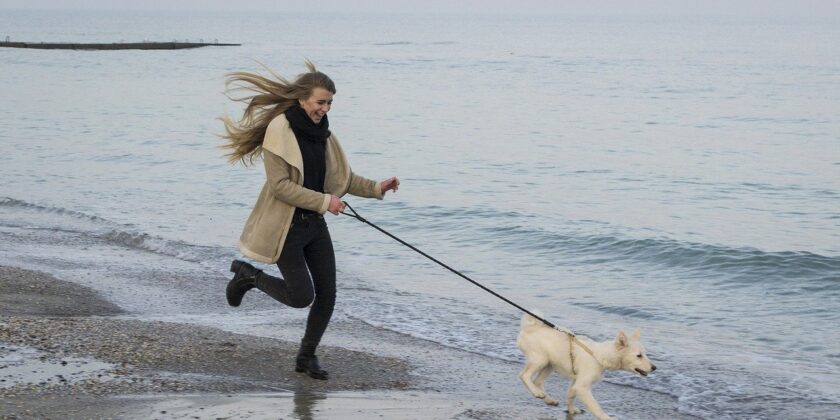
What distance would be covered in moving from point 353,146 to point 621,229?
1334 cm

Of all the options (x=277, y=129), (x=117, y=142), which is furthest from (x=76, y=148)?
(x=277, y=129)

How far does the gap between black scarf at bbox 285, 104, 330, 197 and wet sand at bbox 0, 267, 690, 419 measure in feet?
3.77

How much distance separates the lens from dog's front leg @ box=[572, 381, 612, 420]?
6.18 metres

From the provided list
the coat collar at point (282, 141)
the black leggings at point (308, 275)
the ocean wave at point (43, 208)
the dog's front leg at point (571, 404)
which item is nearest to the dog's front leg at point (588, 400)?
the dog's front leg at point (571, 404)

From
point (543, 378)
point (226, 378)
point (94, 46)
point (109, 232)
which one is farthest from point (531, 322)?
point (94, 46)

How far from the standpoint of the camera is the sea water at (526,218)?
971 centimetres

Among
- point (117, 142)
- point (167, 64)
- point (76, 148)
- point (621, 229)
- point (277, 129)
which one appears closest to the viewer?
point (277, 129)

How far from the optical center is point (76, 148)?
26234mm

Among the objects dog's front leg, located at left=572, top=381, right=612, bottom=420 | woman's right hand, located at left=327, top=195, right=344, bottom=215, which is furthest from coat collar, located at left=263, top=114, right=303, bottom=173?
dog's front leg, located at left=572, top=381, right=612, bottom=420

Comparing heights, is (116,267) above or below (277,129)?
below

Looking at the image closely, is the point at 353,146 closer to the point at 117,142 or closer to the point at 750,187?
the point at 117,142

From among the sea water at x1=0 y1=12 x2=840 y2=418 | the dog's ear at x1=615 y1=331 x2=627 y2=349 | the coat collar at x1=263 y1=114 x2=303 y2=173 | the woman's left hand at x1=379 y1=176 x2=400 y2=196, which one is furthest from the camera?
the sea water at x1=0 y1=12 x2=840 y2=418

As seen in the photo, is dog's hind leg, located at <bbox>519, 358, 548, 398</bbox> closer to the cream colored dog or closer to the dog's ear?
the cream colored dog

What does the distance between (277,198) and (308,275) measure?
51 centimetres
